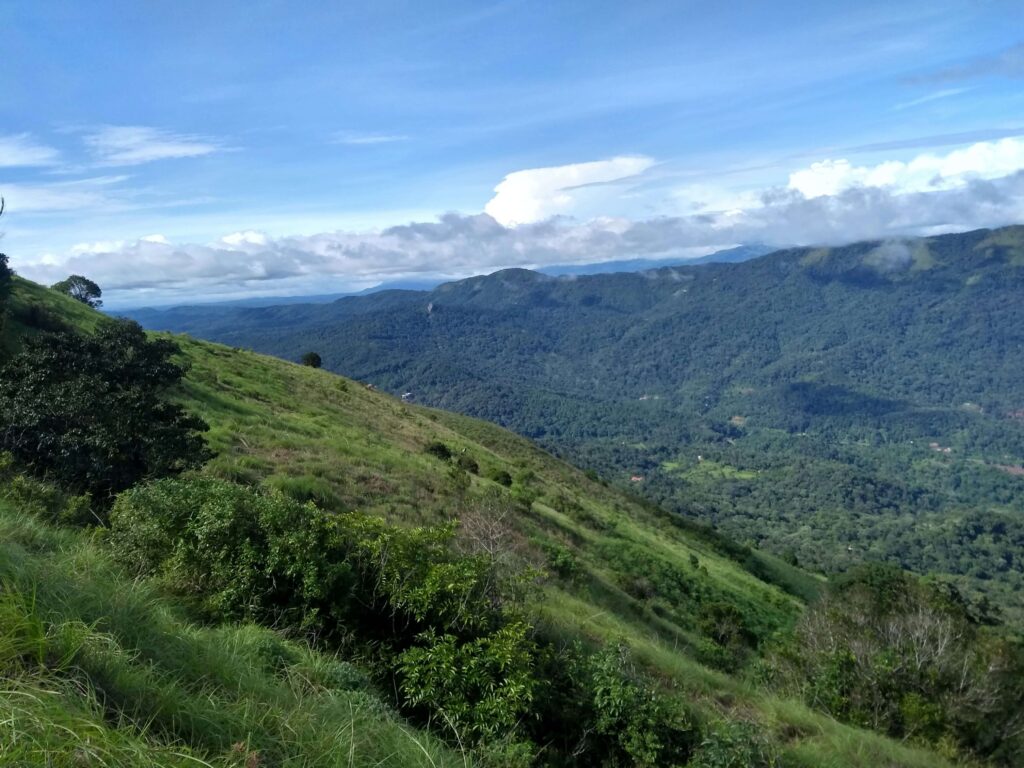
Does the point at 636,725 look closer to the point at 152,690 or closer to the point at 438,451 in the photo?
the point at 152,690

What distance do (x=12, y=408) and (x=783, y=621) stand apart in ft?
81.9

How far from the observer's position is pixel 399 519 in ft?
48.6

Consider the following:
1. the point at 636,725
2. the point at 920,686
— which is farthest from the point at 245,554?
the point at 920,686

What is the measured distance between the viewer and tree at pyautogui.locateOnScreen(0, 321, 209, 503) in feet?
33.3

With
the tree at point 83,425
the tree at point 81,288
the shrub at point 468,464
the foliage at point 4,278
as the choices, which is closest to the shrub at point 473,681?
the tree at point 83,425

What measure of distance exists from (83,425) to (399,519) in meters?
6.68

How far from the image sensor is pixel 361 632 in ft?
23.6

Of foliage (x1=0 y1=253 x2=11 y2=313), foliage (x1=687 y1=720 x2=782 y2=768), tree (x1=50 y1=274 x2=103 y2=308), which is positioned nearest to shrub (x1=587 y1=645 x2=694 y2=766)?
foliage (x1=687 y1=720 x2=782 y2=768)

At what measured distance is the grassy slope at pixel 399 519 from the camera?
15.8ft

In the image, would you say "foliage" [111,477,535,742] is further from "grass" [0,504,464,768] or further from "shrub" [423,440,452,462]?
"shrub" [423,440,452,462]

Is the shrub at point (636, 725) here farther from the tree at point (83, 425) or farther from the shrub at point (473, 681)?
the tree at point (83, 425)

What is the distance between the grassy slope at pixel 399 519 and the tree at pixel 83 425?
94.5 inches

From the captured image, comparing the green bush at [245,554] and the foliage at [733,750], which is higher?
the green bush at [245,554]

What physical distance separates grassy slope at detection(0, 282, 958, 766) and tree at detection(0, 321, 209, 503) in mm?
2401
